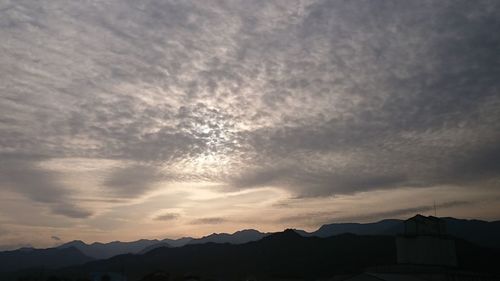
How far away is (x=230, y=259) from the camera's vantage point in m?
163

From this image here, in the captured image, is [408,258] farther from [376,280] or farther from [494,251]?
[494,251]

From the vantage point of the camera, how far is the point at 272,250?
166 meters

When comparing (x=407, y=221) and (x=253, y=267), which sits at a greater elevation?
(x=407, y=221)

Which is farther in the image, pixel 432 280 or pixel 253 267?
pixel 253 267

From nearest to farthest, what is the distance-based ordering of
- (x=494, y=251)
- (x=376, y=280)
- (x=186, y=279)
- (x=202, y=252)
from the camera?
(x=376, y=280) → (x=186, y=279) → (x=494, y=251) → (x=202, y=252)

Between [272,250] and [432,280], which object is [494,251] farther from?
[432,280]

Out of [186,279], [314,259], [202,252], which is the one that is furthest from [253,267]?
[186,279]

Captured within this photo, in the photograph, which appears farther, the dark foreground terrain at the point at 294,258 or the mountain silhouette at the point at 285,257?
the mountain silhouette at the point at 285,257

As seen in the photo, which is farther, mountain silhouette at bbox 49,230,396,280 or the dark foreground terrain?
mountain silhouette at bbox 49,230,396,280

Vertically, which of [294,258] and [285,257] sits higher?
[285,257]

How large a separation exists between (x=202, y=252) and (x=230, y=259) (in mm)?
29450

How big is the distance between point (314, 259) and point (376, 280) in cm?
10692

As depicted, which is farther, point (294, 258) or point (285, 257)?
point (285, 257)

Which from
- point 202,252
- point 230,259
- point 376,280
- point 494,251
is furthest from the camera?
point 202,252
